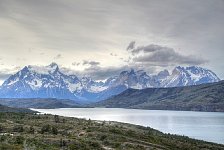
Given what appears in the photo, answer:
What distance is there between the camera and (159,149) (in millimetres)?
141375

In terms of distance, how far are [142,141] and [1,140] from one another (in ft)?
206

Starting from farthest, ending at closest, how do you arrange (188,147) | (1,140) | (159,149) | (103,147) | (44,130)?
(188,147) → (44,130) → (159,149) → (103,147) → (1,140)

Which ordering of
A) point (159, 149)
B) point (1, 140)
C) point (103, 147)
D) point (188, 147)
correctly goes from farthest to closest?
1. point (188, 147)
2. point (159, 149)
3. point (103, 147)
4. point (1, 140)

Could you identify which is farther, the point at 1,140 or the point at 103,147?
the point at 103,147

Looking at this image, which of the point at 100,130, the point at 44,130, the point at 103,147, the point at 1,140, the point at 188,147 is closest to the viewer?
the point at 1,140

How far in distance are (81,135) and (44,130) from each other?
1567cm

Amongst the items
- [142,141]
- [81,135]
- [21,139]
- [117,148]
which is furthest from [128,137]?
[21,139]

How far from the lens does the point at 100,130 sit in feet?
579

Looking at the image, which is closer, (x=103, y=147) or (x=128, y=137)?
(x=103, y=147)

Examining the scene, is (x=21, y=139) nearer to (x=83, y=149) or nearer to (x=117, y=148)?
(x=83, y=149)

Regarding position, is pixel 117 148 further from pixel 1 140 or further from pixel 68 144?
pixel 1 140

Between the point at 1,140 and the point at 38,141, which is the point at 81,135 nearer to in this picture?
the point at 38,141

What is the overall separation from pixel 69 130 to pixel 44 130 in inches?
624

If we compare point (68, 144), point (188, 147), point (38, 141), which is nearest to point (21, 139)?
point (38, 141)
